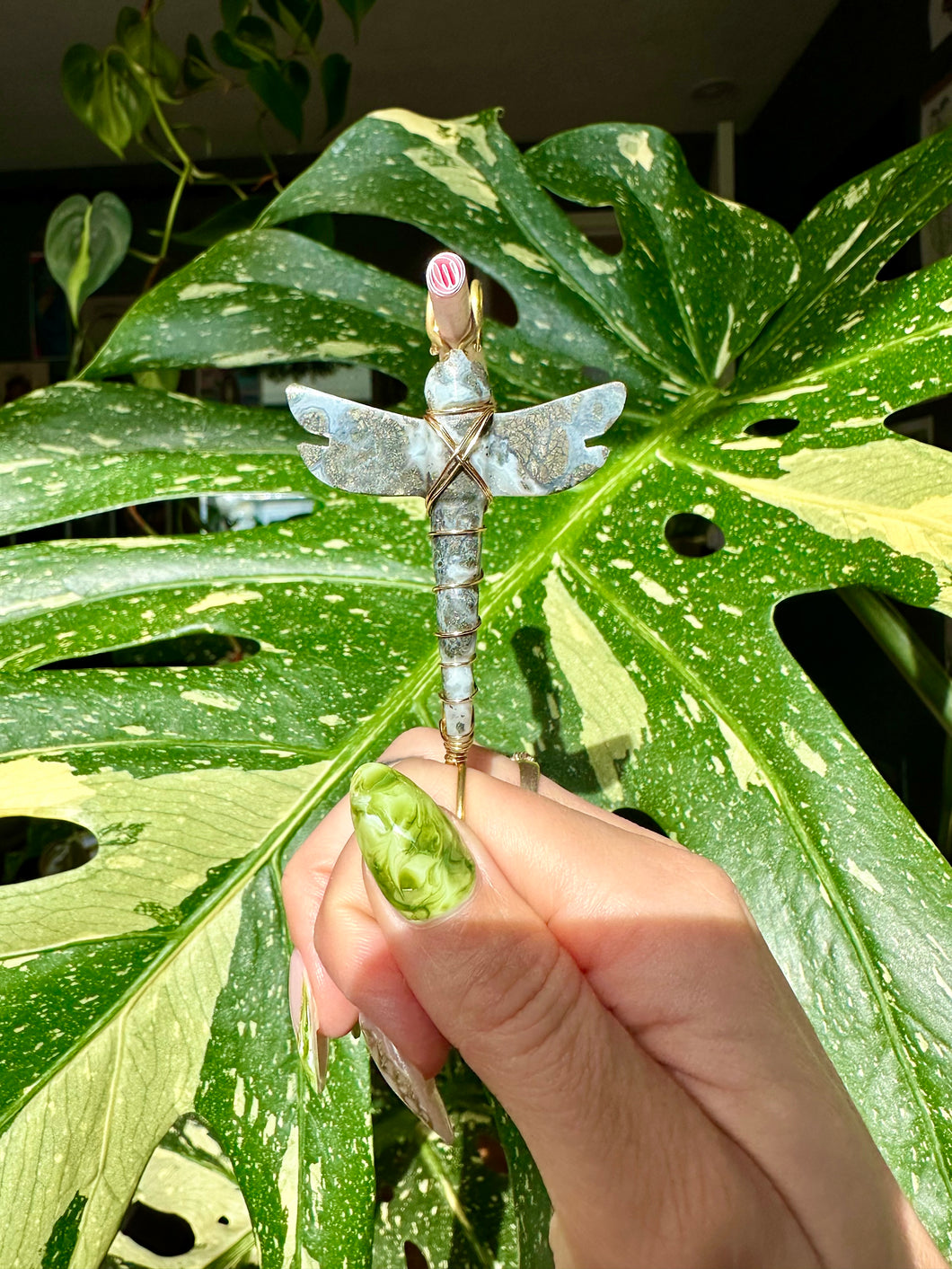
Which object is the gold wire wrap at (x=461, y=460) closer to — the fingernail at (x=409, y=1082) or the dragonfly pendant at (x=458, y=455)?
the dragonfly pendant at (x=458, y=455)

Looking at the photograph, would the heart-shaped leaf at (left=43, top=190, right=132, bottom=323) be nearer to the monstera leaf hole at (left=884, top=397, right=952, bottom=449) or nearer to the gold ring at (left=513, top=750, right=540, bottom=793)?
the gold ring at (left=513, top=750, right=540, bottom=793)

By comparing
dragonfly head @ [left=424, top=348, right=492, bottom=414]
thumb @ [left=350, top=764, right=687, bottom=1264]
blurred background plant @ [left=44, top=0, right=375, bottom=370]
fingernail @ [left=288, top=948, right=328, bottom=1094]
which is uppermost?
blurred background plant @ [left=44, top=0, right=375, bottom=370]

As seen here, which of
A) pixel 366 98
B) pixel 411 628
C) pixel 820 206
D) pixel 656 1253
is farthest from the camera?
pixel 366 98

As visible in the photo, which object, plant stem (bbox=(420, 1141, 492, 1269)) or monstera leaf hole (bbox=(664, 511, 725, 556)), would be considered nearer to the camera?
plant stem (bbox=(420, 1141, 492, 1269))

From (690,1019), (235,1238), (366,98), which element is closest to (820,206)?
(690,1019)

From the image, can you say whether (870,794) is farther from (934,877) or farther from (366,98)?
(366,98)

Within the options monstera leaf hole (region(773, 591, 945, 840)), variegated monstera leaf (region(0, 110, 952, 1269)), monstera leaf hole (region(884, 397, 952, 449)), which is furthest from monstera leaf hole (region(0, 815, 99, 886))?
monstera leaf hole (region(884, 397, 952, 449))
